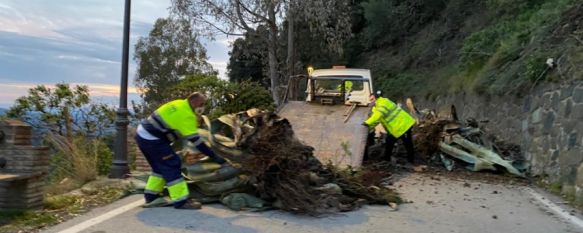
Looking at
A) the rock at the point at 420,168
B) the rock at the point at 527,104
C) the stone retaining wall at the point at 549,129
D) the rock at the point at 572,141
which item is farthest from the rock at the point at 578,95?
the rock at the point at 420,168

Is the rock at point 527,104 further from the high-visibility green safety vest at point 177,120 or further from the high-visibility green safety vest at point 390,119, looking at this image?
the high-visibility green safety vest at point 177,120

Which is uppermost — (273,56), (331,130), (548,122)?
(273,56)

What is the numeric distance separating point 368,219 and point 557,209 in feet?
9.78

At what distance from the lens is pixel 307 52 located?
3219cm

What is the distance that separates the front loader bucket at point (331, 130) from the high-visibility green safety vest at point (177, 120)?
3283 mm

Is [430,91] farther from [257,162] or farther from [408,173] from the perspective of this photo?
[257,162]

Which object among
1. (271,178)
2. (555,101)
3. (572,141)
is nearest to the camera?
(271,178)

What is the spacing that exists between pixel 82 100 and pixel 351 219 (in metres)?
9.36

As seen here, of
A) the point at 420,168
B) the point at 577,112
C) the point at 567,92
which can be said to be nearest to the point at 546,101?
the point at 567,92

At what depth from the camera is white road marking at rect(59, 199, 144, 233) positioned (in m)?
6.32

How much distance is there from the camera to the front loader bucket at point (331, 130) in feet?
35.4

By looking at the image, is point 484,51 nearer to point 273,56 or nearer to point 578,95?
point 578,95

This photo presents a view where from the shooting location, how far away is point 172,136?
7.49 meters

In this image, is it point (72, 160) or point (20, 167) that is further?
point (72, 160)
